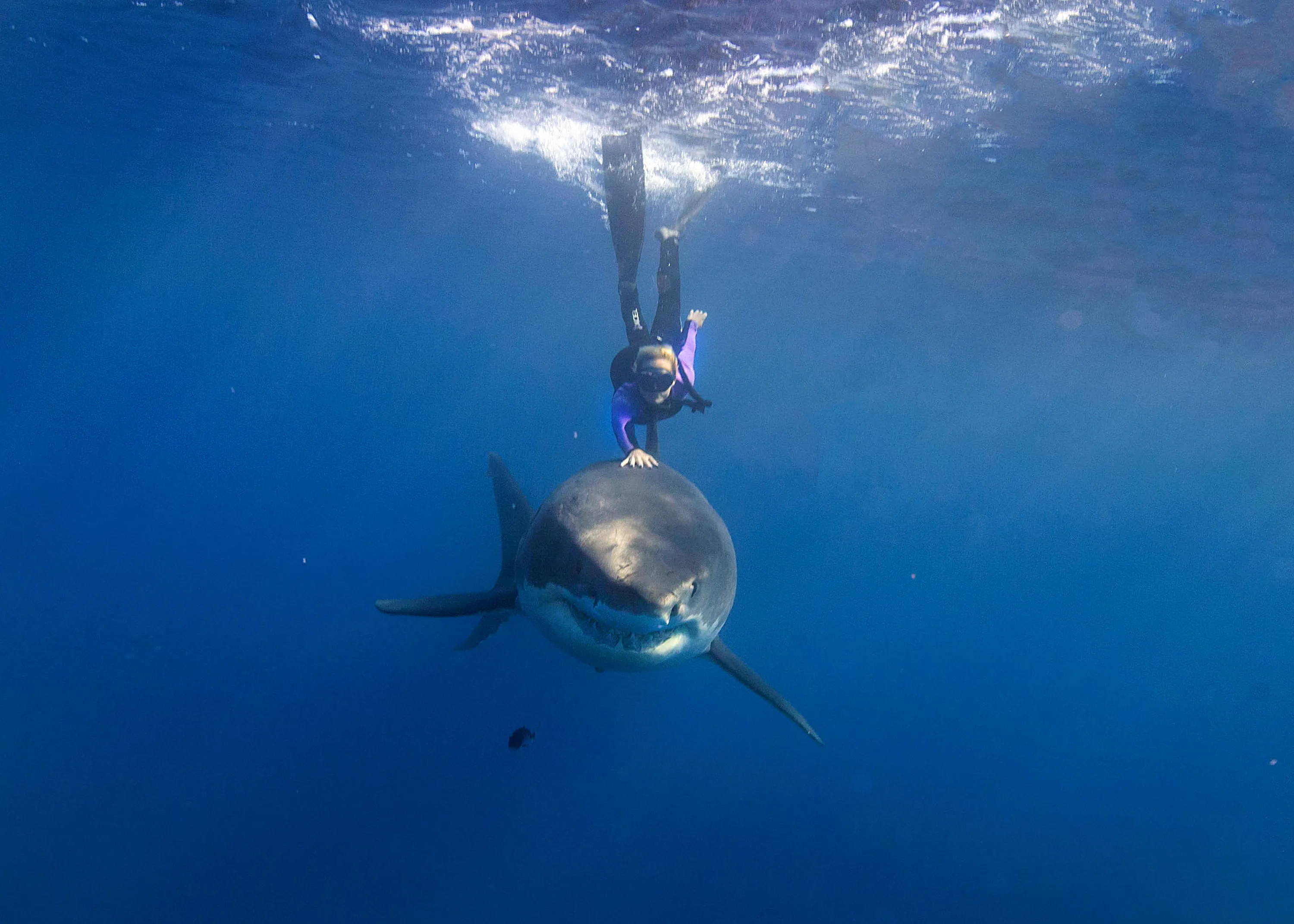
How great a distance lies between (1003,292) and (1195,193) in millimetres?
10855

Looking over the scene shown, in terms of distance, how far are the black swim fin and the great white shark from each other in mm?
6842

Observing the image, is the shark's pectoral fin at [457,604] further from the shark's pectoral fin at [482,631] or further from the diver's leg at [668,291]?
the diver's leg at [668,291]

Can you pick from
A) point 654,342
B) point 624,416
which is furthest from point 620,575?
point 654,342

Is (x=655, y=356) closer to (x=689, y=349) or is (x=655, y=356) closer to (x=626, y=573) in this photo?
(x=689, y=349)

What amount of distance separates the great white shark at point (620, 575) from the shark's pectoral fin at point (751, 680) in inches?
13.1

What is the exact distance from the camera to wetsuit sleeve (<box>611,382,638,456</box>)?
290 inches

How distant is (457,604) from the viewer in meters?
5.14

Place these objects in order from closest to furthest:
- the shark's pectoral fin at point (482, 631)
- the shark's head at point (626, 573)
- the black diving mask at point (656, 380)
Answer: the shark's head at point (626, 573) → the black diving mask at point (656, 380) → the shark's pectoral fin at point (482, 631)

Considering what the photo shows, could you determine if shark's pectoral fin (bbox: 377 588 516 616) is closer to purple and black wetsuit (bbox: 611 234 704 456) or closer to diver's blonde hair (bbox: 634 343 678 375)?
purple and black wetsuit (bbox: 611 234 704 456)

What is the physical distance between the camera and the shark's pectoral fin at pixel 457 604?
493 cm

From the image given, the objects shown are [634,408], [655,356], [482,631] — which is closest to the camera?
[655,356]

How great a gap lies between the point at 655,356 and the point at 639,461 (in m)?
1.93

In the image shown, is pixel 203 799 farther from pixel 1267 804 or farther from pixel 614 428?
pixel 1267 804

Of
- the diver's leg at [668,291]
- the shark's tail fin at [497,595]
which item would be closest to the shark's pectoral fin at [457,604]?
the shark's tail fin at [497,595]
